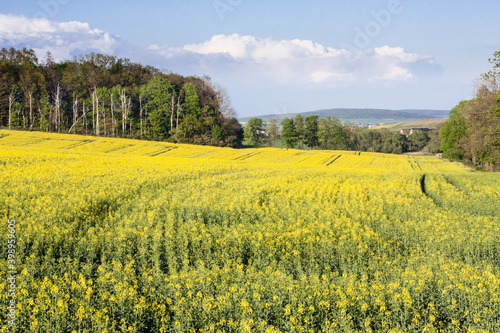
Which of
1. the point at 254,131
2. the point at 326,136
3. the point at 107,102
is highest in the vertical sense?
the point at 107,102

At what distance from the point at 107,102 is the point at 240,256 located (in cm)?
7692

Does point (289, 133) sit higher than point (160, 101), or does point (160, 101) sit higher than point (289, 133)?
point (160, 101)

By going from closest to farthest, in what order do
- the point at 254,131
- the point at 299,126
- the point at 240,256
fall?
1. the point at 240,256
2. the point at 299,126
3. the point at 254,131

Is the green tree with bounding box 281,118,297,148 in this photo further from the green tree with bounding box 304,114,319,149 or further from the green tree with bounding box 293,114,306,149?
the green tree with bounding box 304,114,319,149

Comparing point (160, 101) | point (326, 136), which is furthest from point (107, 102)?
point (326, 136)

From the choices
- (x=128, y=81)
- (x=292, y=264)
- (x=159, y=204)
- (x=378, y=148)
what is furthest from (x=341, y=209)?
(x=378, y=148)

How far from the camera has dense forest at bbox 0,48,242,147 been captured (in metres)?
70.9

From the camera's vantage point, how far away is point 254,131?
112 m

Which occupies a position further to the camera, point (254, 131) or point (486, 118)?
point (254, 131)

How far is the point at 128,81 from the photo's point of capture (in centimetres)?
8612

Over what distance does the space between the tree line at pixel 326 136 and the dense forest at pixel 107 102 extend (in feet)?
77.1

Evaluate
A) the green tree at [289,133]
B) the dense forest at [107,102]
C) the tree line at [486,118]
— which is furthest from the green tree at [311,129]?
the tree line at [486,118]

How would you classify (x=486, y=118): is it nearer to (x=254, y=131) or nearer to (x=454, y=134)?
(x=454, y=134)

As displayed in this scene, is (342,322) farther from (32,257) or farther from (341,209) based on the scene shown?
(341,209)
